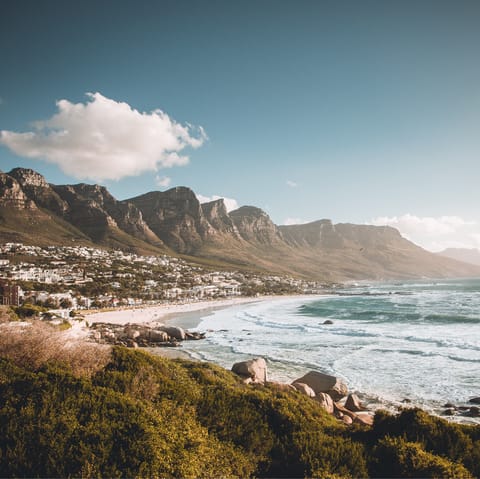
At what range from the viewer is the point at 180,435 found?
6.87 metres

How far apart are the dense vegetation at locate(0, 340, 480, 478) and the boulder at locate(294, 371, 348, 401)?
405 inches

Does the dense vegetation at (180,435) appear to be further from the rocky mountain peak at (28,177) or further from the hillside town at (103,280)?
the rocky mountain peak at (28,177)

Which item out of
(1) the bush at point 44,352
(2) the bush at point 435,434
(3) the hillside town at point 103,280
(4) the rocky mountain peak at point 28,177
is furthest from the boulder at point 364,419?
(4) the rocky mountain peak at point 28,177

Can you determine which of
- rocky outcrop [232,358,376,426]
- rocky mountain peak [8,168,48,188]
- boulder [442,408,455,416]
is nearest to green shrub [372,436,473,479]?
rocky outcrop [232,358,376,426]

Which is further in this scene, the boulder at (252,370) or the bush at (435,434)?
the boulder at (252,370)

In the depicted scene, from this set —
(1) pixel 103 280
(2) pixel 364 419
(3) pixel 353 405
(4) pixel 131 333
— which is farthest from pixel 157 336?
(1) pixel 103 280

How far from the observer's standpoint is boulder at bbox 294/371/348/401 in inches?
751

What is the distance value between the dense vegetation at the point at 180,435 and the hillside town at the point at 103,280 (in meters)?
52.4

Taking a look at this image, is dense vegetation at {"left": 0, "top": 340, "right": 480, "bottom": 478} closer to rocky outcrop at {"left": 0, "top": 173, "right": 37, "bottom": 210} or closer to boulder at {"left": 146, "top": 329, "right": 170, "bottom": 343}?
boulder at {"left": 146, "top": 329, "right": 170, "bottom": 343}

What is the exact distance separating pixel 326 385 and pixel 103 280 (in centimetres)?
9133

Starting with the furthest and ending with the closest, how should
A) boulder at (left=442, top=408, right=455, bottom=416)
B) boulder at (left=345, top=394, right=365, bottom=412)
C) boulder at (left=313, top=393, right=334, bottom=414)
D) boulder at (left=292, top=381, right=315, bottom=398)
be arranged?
1. boulder at (left=292, top=381, right=315, bottom=398)
2. boulder at (left=345, top=394, right=365, bottom=412)
3. boulder at (left=442, top=408, right=455, bottom=416)
4. boulder at (left=313, top=393, right=334, bottom=414)

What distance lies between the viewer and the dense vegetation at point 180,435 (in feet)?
18.8

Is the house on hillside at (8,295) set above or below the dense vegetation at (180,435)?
below

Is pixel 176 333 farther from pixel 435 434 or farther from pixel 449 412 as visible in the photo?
pixel 435 434
